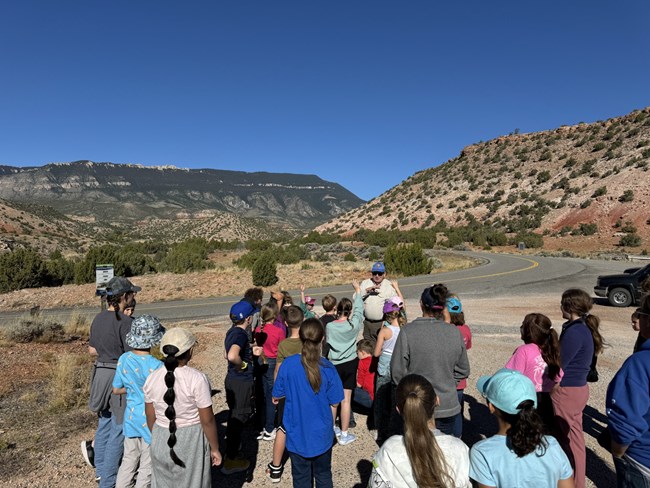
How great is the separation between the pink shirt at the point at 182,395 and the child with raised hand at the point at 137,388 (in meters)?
0.40

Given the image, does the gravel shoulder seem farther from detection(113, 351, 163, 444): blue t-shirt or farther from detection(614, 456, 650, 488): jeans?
detection(614, 456, 650, 488): jeans

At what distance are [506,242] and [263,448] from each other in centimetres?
4822

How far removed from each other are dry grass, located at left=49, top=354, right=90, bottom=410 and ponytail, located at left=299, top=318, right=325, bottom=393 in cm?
515

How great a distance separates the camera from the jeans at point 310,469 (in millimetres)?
3314

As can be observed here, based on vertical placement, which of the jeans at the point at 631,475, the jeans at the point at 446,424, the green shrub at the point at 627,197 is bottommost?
the jeans at the point at 446,424

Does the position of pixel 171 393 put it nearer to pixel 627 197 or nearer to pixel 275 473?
pixel 275 473

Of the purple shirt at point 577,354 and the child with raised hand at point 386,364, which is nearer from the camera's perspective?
the purple shirt at point 577,354

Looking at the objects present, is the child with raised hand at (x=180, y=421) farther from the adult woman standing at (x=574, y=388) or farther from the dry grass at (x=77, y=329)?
the dry grass at (x=77, y=329)

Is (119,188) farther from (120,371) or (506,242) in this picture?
(120,371)

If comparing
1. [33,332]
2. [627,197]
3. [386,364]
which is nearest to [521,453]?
[386,364]

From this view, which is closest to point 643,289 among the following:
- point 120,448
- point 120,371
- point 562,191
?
point 120,371

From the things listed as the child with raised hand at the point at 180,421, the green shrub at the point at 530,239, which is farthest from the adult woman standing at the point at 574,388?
the green shrub at the point at 530,239

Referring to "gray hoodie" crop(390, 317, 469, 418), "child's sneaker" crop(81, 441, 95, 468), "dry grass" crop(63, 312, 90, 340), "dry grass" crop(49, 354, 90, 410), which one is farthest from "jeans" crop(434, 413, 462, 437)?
"dry grass" crop(63, 312, 90, 340)

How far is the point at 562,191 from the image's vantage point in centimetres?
5691
